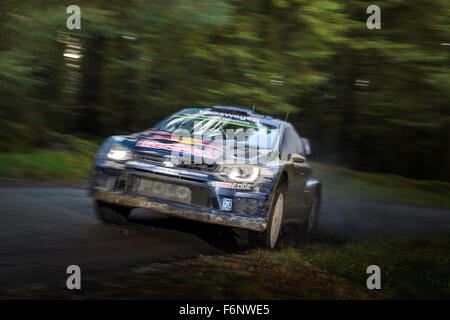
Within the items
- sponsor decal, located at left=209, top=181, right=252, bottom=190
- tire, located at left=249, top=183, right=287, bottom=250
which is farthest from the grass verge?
sponsor decal, located at left=209, top=181, right=252, bottom=190

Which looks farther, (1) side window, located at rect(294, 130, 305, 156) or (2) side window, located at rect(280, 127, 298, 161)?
(1) side window, located at rect(294, 130, 305, 156)

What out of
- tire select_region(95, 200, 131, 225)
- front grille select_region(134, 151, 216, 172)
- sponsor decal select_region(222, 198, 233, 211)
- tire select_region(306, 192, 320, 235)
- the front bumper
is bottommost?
tire select_region(306, 192, 320, 235)

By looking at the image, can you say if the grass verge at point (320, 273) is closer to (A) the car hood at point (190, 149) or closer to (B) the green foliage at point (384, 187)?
(A) the car hood at point (190, 149)

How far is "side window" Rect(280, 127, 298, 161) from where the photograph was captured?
848 cm

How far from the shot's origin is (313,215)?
10461 millimetres

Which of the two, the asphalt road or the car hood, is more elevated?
the car hood

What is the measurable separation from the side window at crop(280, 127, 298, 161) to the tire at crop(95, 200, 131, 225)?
6.73 ft

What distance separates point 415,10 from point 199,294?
1320cm

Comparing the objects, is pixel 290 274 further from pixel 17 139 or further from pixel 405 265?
pixel 17 139

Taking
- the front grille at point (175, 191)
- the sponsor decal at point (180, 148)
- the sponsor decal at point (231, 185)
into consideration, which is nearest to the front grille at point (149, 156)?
the sponsor decal at point (180, 148)

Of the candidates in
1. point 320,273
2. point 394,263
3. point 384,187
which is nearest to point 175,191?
point 320,273

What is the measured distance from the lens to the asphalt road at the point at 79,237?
5.62m

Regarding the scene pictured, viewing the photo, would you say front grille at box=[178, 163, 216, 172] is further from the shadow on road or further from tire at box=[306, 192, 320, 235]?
tire at box=[306, 192, 320, 235]
